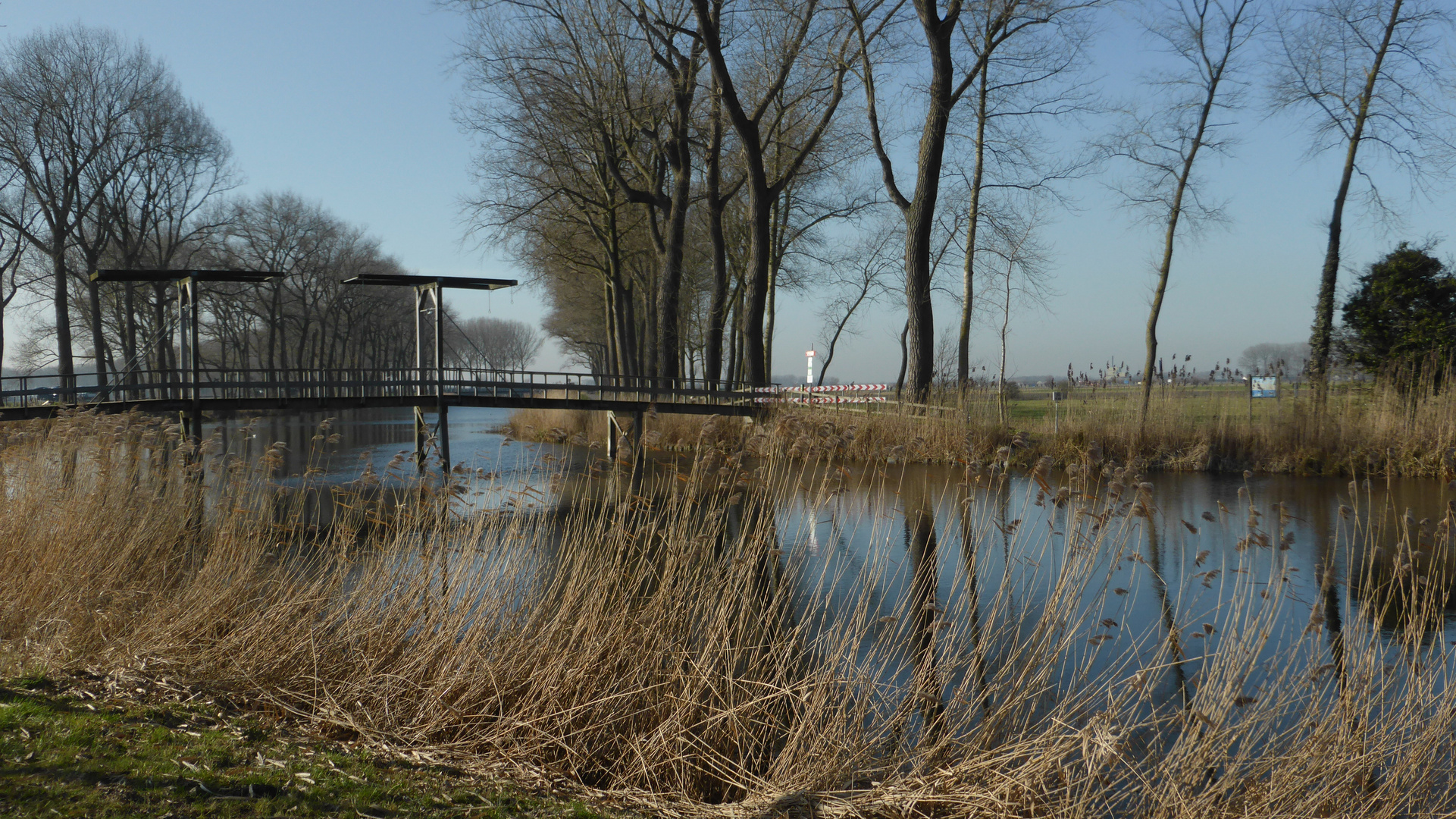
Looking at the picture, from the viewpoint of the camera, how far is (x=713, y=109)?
19.0 metres

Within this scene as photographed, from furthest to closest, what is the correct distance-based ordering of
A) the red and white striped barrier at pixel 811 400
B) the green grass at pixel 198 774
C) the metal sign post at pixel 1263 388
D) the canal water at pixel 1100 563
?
the red and white striped barrier at pixel 811 400, the metal sign post at pixel 1263 388, the canal water at pixel 1100 563, the green grass at pixel 198 774

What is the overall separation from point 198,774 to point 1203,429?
15.7 metres

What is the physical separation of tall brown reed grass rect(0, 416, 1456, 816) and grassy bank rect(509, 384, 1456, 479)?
7.75m

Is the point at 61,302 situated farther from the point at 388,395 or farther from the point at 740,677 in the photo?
the point at 740,677

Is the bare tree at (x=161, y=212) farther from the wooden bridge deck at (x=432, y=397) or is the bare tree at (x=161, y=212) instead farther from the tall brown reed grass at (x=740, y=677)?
the tall brown reed grass at (x=740, y=677)

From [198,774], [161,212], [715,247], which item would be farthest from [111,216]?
[198,774]

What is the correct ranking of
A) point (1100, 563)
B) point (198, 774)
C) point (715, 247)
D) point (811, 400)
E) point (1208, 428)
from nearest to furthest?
point (198, 774)
point (1100, 563)
point (1208, 428)
point (811, 400)
point (715, 247)

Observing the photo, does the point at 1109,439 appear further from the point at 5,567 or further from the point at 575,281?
the point at 575,281

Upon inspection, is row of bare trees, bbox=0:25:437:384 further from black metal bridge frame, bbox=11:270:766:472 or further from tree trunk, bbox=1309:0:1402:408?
tree trunk, bbox=1309:0:1402:408

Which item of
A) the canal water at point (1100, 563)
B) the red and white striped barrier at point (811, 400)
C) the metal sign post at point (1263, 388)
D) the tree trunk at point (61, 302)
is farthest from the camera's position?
the tree trunk at point (61, 302)

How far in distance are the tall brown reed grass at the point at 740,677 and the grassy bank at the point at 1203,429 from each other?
7750 millimetres

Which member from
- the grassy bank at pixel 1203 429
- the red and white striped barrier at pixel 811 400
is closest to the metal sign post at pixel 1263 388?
the grassy bank at pixel 1203 429

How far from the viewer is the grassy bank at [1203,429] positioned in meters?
13.8

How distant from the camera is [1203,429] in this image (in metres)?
15.5
